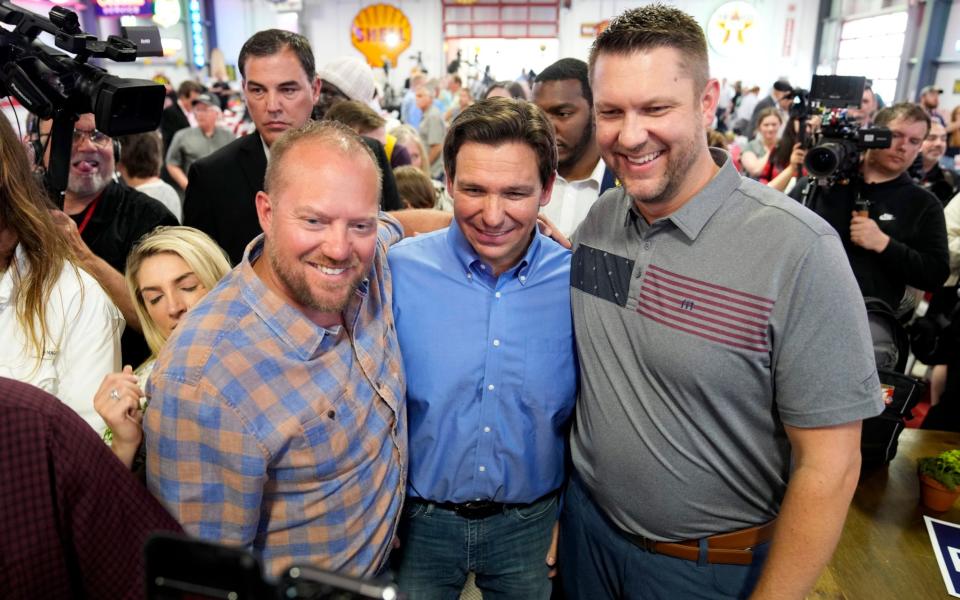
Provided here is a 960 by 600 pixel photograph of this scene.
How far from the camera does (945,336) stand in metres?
3.29

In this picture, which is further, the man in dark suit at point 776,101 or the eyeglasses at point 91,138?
the man in dark suit at point 776,101

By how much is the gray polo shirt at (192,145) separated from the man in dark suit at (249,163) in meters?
3.38

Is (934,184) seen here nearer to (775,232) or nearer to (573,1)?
(775,232)

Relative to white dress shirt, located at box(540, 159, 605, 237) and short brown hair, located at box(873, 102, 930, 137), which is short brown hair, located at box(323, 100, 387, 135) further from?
short brown hair, located at box(873, 102, 930, 137)

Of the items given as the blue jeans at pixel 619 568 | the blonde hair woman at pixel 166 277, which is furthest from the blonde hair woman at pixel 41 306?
the blue jeans at pixel 619 568

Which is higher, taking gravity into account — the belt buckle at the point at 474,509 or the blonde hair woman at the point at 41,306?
the blonde hair woman at the point at 41,306

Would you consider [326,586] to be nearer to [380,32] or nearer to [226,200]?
[226,200]

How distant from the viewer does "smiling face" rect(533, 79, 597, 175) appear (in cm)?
233

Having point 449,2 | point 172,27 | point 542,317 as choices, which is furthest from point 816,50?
point 542,317

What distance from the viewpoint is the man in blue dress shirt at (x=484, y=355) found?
1.54 metres

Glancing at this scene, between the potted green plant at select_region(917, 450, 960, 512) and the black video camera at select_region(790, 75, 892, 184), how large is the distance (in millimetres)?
1425

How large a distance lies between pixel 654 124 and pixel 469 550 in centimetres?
113

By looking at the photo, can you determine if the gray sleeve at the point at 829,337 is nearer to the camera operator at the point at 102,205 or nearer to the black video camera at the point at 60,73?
the black video camera at the point at 60,73

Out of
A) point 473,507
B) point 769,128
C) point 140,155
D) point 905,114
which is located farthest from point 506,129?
point 769,128
